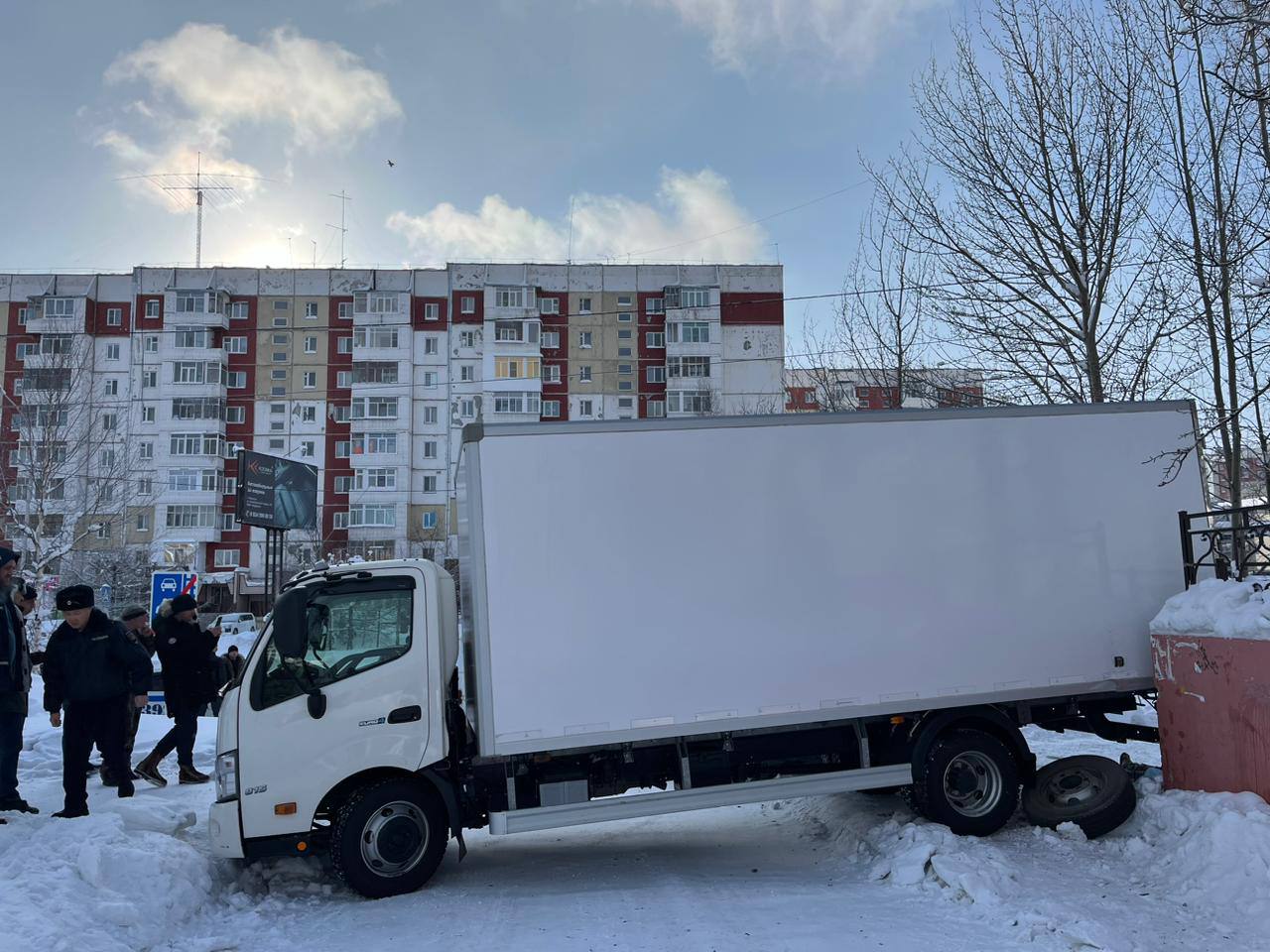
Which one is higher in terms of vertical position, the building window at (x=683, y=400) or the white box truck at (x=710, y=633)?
the building window at (x=683, y=400)

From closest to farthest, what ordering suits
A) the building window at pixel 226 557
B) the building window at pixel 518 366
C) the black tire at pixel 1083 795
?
the black tire at pixel 1083 795
the building window at pixel 518 366
the building window at pixel 226 557

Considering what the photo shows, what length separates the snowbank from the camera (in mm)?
6633

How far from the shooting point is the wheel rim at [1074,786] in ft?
24.1

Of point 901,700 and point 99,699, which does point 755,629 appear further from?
point 99,699

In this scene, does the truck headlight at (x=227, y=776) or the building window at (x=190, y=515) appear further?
the building window at (x=190, y=515)

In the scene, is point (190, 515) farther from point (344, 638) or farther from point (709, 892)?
point (709, 892)

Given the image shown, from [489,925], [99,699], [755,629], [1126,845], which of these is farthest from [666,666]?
[99,699]

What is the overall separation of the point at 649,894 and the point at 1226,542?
5387 millimetres

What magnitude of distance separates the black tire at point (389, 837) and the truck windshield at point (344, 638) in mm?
841

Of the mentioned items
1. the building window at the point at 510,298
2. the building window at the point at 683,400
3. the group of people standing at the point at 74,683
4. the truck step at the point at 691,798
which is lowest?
the truck step at the point at 691,798

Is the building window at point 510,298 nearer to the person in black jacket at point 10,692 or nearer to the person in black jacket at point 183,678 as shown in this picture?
the person in black jacket at point 183,678

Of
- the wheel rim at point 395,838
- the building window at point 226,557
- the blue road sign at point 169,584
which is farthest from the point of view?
the building window at point 226,557

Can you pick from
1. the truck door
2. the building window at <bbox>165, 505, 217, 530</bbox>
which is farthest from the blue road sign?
the building window at <bbox>165, 505, 217, 530</bbox>

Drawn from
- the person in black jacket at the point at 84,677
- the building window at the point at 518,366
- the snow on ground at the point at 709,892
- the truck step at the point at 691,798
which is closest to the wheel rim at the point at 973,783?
the snow on ground at the point at 709,892
